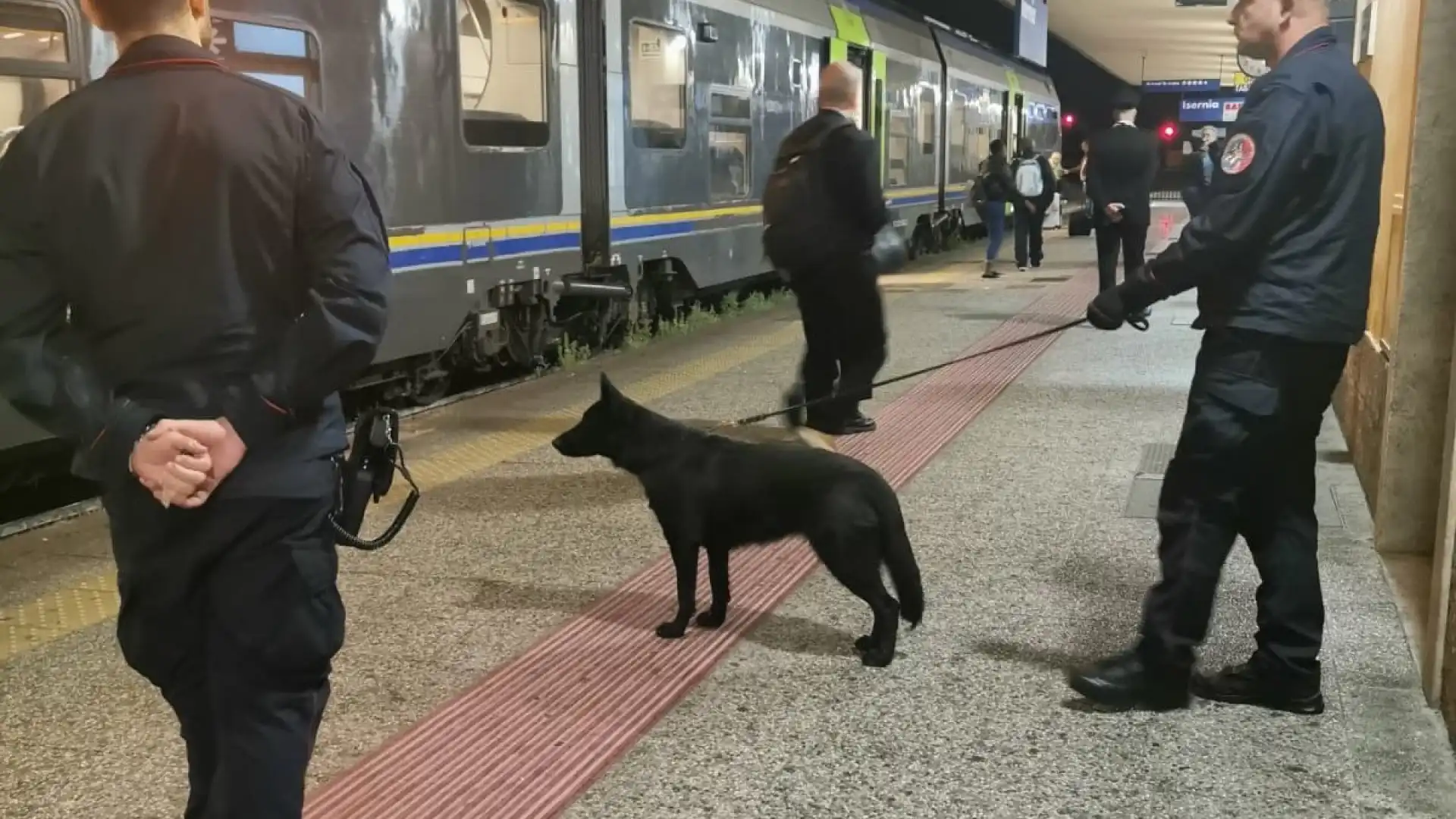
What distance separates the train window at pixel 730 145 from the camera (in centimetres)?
1045

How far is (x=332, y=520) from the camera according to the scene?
2.14 m

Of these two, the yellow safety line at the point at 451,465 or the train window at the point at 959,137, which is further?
the train window at the point at 959,137

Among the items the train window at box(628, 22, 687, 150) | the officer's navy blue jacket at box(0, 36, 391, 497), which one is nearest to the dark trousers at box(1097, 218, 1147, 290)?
the train window at box(628, 22, 687, 150)

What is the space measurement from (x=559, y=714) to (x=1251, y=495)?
1.92m

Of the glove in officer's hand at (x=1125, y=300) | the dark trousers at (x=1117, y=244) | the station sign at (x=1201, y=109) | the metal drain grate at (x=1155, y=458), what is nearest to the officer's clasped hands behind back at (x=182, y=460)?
the glove in officer's hand at (x=1125, y=300)

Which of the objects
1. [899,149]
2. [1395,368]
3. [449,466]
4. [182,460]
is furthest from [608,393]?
[899,149]

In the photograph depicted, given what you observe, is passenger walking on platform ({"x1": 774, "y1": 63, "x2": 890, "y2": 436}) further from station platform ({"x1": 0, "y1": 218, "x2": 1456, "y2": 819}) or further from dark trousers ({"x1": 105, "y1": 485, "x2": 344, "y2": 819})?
dark trousers ({"x1": 105, "y1": 485, "x2": 344, "y2": 819})

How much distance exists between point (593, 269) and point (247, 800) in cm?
709

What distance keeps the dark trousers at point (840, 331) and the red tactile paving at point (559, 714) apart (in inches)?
45.7

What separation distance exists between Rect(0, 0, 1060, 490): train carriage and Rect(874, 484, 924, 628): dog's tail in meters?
2.84

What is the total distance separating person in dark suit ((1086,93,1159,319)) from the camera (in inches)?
412

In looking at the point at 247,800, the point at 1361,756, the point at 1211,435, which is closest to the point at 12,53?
the point at 247,800

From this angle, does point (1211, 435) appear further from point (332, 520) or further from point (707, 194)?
point (707, 194)

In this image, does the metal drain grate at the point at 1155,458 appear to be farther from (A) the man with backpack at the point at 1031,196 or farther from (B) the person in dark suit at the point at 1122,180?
(A) the man with backpack at the point at 1031,196
